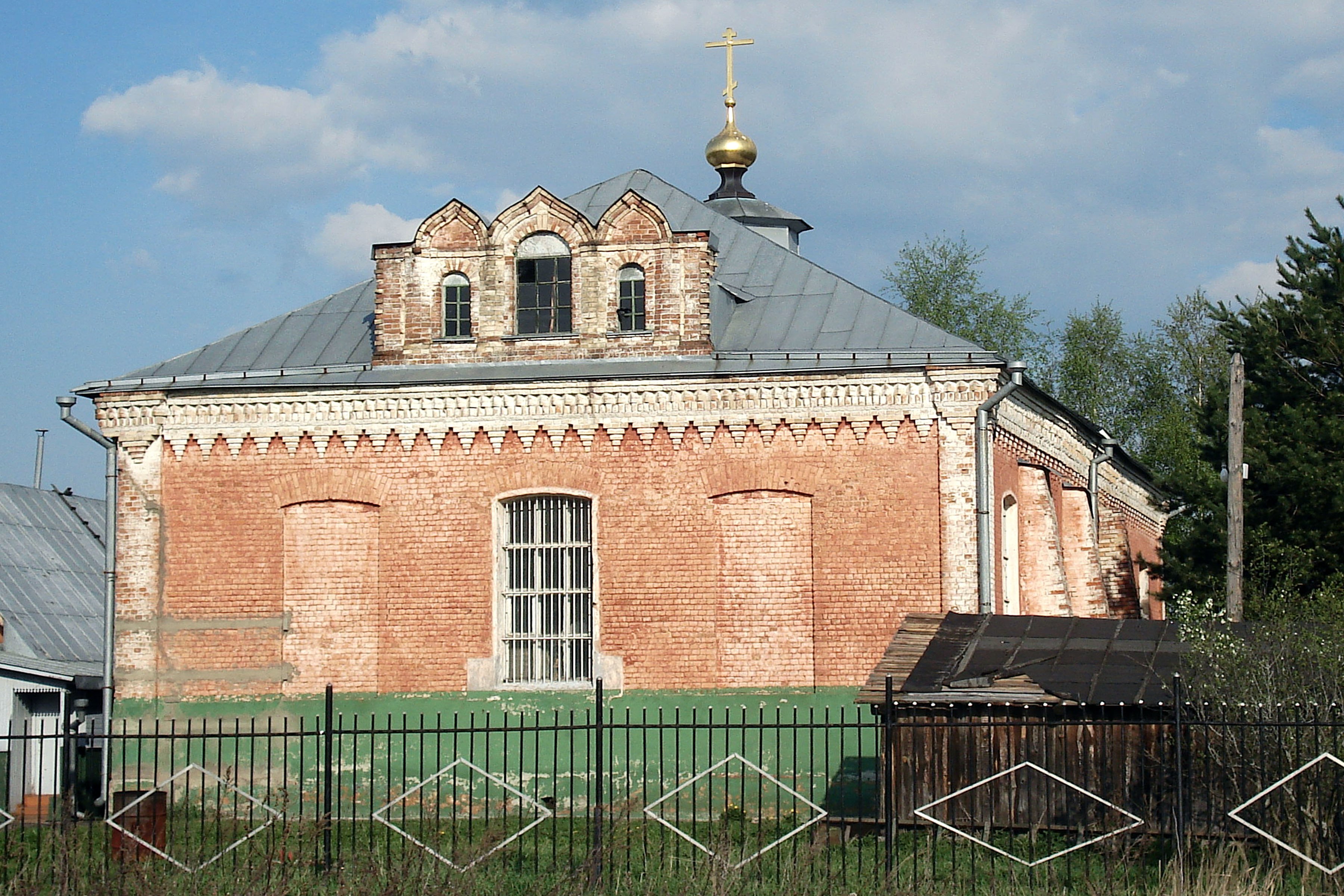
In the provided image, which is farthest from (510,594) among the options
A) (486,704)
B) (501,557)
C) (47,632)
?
(47,632)

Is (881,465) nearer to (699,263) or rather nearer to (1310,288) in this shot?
(699,263)

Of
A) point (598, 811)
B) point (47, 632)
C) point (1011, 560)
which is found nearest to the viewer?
point (598, 811)

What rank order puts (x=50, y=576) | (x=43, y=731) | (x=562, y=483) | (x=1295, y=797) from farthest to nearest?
(x=50, y=576), (x=43, y=731), (x=562, y=483), (x=1295, y=797)

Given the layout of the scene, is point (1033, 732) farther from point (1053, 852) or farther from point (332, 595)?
point (332, 595)

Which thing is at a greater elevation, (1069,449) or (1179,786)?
(1069,449)

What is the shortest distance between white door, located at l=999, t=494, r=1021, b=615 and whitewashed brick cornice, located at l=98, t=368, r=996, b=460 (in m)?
2.22

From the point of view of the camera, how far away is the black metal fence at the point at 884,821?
466 inches

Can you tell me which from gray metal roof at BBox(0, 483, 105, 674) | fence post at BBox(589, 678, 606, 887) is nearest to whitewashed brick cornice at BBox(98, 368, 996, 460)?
gray metal roof at BBox(0, 483, 105, 674)

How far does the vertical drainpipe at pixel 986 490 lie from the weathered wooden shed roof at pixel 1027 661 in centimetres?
93

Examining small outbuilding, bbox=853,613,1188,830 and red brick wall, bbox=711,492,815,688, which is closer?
small outbuilding, bbox=853,613,1188,830

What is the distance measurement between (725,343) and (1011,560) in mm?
4129

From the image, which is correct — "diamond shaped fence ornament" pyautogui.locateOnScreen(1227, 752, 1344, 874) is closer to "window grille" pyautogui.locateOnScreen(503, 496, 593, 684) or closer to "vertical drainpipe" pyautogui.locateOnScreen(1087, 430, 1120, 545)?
"window grille" pyautogui.locateOnScreen(503, 496, 593, 684)

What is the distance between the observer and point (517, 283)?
63.1 ft

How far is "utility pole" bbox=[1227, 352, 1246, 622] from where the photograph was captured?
20.0m
